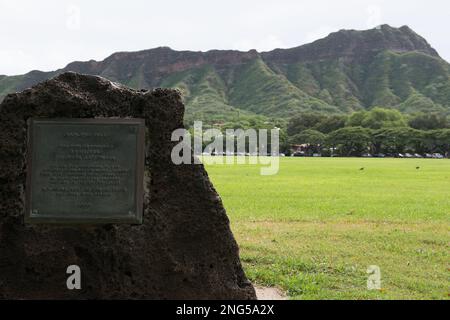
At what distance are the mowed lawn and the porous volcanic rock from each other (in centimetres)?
156

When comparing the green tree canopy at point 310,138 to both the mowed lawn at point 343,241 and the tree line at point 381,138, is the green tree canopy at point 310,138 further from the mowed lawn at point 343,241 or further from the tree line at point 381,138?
the mowed lawn at point 343,241

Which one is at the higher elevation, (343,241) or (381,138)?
(381,138)

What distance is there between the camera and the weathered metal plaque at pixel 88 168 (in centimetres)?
611

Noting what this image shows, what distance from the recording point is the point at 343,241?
1107 centimetres

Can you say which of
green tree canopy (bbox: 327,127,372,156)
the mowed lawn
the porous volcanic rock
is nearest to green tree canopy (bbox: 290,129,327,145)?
green tree canopy (bbox: 327,127,372,156)

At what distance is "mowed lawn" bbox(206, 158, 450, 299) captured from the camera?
25.4ft

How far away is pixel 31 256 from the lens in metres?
5.95

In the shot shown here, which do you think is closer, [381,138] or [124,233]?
[124,233]

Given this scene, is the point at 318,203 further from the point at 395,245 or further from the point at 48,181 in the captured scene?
the point at 48,181

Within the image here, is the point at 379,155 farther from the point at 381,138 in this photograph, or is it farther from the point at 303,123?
the point at 303,123

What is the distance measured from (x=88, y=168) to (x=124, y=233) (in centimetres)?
85

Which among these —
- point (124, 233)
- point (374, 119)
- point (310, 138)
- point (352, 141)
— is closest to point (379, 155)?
point (352, 141)

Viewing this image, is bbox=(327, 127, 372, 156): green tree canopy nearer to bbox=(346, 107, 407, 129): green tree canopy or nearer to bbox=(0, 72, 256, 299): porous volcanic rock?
bbox=(346, 107, 407, 129): green tree canopy
